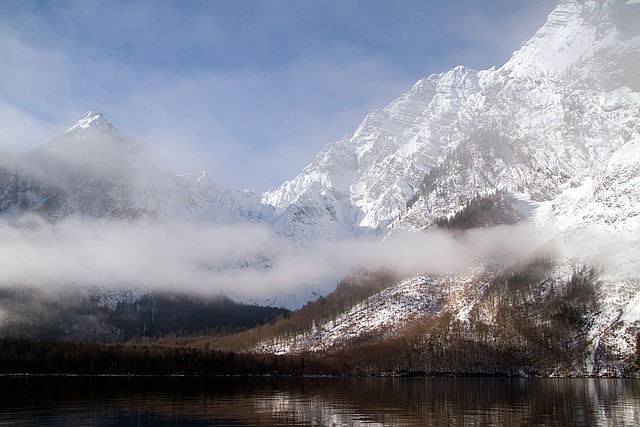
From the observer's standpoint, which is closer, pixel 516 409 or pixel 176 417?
pixel 176 417

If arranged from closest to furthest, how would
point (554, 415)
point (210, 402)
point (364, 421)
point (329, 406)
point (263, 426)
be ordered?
point (263, 426) < point (364, 421) < point (554, 415) < point (329, 406) < point (210, 402)

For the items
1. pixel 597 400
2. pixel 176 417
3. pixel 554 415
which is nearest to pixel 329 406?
pixel 176 417

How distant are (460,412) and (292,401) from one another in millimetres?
33819

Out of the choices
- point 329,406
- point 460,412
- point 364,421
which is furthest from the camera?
point 329,406

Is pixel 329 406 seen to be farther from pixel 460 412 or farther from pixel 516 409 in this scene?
pixel 516 409

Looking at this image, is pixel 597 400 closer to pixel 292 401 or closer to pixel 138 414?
pixel 292 401

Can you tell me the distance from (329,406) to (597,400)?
50061 mm

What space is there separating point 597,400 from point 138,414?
262 ft

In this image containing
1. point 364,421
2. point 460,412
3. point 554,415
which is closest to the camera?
point 364,421

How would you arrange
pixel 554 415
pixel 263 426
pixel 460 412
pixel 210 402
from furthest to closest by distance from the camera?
pixel 210 402 < pixel 460 412 < pixel 554 415 < pixel 263 426

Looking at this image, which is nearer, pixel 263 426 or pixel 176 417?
pixel 263 426

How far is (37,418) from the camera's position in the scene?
68.8m

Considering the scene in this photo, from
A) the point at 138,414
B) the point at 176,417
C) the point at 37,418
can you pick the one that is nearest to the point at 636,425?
the point at 176,417

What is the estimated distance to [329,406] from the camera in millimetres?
89438
